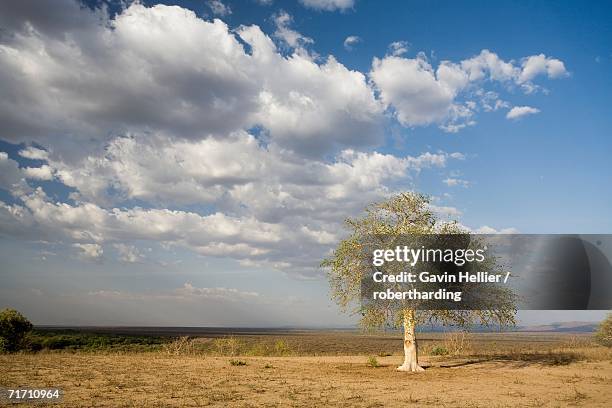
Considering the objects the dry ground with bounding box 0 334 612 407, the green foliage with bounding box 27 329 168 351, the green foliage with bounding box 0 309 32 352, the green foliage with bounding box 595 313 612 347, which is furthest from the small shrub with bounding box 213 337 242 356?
the green foliage with bounding box 595 313 612 347

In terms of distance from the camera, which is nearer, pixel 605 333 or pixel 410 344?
pixel 410 344

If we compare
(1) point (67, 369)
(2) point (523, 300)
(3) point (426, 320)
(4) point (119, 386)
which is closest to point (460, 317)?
(3) point (426, 320)

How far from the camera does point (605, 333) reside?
2032 inches

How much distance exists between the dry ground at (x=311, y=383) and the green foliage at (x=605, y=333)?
783 inches

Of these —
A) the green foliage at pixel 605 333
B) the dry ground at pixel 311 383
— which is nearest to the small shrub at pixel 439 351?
the dry ground at pixel 311 383

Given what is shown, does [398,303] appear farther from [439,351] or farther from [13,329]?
[13,329]

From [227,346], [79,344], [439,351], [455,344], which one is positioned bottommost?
[79,344]

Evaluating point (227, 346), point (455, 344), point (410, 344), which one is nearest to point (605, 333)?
point (455, 344)

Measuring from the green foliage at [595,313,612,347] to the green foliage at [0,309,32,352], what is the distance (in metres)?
61.9

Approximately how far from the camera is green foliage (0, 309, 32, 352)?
42.7 m

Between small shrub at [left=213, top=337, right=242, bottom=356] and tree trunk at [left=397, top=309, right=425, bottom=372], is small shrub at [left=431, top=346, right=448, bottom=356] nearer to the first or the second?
tree trunk at [left=397, top=309, right=425, bottom=372]

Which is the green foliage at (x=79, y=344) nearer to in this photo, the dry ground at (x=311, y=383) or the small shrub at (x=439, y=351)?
the dry ground at (x=311, y=383)

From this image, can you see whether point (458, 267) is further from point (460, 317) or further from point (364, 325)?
point (364, 325)

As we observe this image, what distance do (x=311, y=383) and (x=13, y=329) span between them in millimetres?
35064
